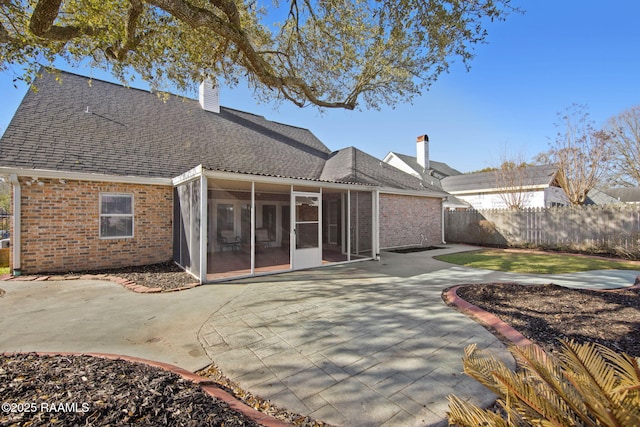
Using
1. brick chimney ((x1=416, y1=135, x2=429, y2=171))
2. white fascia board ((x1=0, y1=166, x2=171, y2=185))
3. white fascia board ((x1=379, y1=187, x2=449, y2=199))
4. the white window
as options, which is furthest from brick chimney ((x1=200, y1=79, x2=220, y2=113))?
brick chimney ((x1=416, y1=135, x2=429, y2=171))

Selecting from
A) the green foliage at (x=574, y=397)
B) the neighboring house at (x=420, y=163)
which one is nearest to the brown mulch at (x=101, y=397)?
the green foliage at (x=574, y=397)

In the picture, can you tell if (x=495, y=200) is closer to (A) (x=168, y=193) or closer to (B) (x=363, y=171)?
(B) (x=363, y=171)

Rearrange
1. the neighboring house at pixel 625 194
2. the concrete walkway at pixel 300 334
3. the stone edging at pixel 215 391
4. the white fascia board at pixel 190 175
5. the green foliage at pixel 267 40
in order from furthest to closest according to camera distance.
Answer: the neighboring house at pixel 625 194 → the white fascia board at pixel 190 175 → the green foliage at pixel 267 40 → the concrete walkway at pixel 300 334 → the stone edging at pixel 215 391

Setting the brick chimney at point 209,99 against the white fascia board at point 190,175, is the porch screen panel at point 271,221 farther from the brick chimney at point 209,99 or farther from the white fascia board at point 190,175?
the brick chimney at point 209,99

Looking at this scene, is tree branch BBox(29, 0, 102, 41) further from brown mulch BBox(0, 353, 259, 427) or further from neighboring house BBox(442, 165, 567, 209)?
neighboring house BBox(442, 165, 567, 209)

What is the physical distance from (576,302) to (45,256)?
12687 mm

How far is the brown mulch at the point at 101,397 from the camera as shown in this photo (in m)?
2.03

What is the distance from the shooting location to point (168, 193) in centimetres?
984

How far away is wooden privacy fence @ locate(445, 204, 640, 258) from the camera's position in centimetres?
1142

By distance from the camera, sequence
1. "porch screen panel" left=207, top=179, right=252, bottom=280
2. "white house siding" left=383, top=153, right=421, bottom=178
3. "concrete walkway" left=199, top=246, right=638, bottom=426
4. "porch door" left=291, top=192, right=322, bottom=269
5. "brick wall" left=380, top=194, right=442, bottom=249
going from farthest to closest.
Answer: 1. "white house siding" left=383, top=153, right=421, bottom=178
2. "brick wall" left=380, top=194, right=442, bottom=249
3. "porch screen panel" left=207, top=179, right=252, bottom=280
4. "porch door" left=291, top=192, right=322, bottom=269
5. "concrete walkway" left=199, top=246, right=638, bottom=426

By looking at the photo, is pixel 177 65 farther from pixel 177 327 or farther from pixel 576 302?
pixel 576 302

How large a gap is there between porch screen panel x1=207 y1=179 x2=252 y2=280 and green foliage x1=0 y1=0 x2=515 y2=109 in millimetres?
4400

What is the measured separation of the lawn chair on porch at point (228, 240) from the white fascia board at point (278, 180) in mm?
5573

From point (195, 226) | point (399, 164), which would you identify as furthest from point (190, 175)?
point (399, 164)
